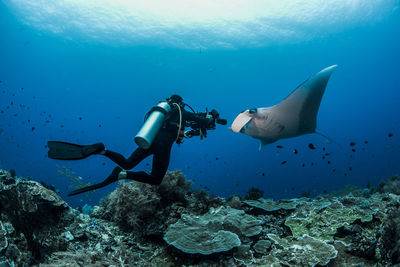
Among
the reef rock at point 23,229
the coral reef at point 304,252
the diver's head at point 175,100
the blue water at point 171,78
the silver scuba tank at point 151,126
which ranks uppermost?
the blue water at point 171,78

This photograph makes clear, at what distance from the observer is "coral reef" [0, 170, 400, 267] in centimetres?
352

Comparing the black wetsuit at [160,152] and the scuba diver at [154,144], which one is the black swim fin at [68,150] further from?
the black wetsuit at [160,152]

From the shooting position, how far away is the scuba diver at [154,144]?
14.7 feet

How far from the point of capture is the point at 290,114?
4.63 metres

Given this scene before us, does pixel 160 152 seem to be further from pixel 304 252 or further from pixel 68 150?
pixel 304 252

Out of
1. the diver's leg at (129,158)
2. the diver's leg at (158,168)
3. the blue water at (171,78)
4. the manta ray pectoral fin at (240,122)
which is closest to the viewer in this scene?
the manta ray pectoral fin at (240,122)

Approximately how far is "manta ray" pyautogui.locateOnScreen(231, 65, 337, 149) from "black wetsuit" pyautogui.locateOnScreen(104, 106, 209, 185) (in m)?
1.33

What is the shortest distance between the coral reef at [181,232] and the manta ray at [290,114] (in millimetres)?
2093

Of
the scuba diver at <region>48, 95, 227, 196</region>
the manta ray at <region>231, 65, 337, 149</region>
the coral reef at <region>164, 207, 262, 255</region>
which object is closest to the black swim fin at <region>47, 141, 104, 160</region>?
the scuba diver at <region>48, 95, 227, 196</region>

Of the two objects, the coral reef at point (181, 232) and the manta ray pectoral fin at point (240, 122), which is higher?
the manta ray pectoral fin at point (240, 122)

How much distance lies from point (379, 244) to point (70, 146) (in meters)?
5.91

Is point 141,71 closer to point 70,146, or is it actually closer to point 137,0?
point 137,0

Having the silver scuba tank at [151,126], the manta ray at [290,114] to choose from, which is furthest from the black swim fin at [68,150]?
the manta ray at [290,114]

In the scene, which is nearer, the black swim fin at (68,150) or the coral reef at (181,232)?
the coral reef at (181,232)
